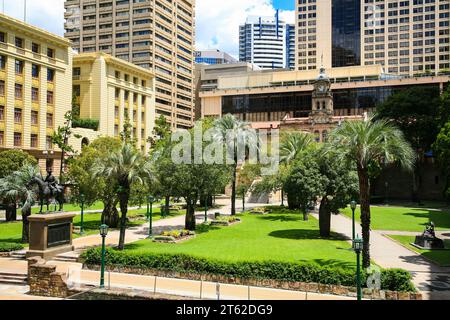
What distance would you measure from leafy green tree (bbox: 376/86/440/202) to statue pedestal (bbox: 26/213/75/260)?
2039 inches

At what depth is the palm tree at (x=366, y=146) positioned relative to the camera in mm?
23594

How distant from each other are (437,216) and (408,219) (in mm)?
6079

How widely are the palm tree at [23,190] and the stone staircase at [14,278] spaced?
867cm

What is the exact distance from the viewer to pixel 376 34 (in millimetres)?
138500

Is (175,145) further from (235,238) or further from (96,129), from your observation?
(96,129)

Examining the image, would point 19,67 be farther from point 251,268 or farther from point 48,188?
point 251,268

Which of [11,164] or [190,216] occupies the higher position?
[11,164]

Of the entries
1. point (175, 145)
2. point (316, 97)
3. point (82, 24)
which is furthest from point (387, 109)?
point (82, 24)

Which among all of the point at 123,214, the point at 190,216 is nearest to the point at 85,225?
the point at 190,216

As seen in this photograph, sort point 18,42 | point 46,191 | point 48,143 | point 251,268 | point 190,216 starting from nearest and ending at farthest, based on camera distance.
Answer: point 251,268, point 46,191, point 190,216, point 18,42, point 48,143

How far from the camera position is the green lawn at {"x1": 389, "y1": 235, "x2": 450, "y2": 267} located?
28.3 m

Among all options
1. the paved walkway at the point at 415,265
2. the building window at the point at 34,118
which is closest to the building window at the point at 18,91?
the building window at the point at 34,118
